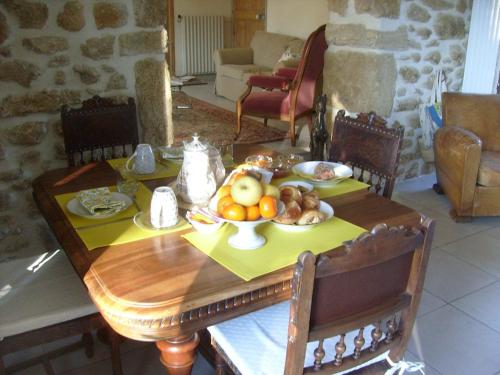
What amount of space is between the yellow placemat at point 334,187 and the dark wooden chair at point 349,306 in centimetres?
58

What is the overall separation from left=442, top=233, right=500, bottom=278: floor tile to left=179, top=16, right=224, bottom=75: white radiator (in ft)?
21.8

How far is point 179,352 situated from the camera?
4.23ft

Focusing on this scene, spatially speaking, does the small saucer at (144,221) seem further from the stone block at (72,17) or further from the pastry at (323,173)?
the stone block at (72,17)

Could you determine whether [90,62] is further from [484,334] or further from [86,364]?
[484,334]

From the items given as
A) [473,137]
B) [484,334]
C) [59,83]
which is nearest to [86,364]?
[59,83]

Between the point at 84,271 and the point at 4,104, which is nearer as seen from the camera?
the point at 84,271

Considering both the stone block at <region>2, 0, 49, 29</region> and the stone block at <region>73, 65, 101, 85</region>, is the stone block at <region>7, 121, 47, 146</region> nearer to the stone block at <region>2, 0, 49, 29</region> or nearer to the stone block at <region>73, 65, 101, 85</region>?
the stone block at <region>73, 65, 101, 85</region>

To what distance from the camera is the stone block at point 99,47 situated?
2490 millimetres

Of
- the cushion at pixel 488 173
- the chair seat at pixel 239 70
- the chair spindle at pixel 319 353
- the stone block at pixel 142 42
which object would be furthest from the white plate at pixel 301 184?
the chair seat at pixel 239 70

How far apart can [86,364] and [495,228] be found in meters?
2.60

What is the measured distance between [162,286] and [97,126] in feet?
4.14

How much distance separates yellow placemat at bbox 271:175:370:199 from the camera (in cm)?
188

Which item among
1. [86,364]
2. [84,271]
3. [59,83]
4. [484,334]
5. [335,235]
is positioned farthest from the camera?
[59,83]

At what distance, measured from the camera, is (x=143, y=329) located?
45.4 inches
